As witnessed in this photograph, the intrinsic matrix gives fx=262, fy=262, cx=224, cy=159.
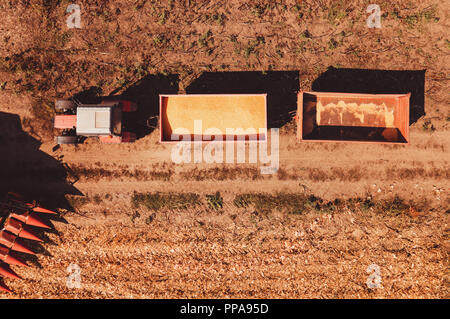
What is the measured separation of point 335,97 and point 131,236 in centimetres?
874

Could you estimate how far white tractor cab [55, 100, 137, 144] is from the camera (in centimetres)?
821

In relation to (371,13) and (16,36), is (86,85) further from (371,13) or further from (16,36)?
(371,13)

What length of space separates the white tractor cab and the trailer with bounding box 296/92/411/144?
611cm

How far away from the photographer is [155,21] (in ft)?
31.4

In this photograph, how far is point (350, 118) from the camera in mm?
8922

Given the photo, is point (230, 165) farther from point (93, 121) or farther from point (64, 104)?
point (64, 104)

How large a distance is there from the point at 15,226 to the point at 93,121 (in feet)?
15.8

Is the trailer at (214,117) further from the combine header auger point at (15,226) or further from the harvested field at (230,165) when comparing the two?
the combine header auger point at (15,226)

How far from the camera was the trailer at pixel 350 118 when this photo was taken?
8.83 metres

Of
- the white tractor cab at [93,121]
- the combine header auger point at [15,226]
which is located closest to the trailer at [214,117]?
the white tractor cab at [93,121]

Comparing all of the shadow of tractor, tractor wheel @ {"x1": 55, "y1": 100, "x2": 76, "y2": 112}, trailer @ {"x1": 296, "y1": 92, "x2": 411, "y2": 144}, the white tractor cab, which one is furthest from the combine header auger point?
trailer @ {"x1": 296, "y1": 92, "x2": 411, "y2": 144}

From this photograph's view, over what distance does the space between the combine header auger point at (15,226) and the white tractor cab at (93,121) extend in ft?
8.66

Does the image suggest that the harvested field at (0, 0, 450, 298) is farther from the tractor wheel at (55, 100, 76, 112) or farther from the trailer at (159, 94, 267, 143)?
the trailer at (159, 94, 267, 143)
